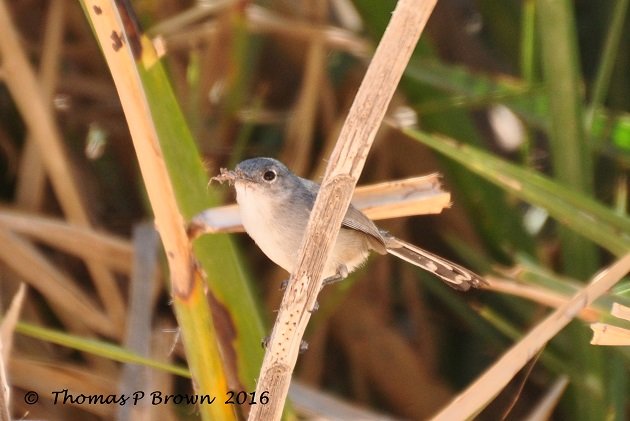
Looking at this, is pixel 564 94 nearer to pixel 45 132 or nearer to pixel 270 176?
pixel 270 176

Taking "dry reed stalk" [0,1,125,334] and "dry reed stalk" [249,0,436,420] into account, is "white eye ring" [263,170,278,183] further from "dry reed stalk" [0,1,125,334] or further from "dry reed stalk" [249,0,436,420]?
"dry reed stalk" [0,1,125,334]

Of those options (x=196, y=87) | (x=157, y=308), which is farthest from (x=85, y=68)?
(x=157, y=308)

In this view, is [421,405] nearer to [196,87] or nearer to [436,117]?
[436,117]

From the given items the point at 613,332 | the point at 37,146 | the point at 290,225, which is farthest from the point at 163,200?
the point at 37,146

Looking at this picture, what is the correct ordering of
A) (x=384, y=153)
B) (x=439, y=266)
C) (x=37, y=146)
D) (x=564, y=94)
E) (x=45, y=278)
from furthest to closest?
(x=384, y=153)
(x=37, y=146)
(x=45, y=278)
(x=564, y=94)
(x=439, y=266)

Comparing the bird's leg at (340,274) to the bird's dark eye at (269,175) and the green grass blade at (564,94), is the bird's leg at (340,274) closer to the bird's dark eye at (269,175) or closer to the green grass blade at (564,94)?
the bird's dark eye at (269,175)

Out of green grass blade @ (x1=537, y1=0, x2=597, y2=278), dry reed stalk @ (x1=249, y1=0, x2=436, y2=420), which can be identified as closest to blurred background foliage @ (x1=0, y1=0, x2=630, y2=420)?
green grass blade @ (x1=537, y1=0, x2=597, y2=278)
